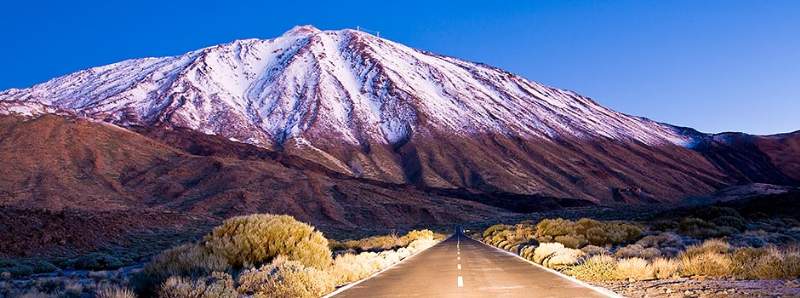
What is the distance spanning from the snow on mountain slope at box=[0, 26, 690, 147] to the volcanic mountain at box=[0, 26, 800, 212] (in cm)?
52

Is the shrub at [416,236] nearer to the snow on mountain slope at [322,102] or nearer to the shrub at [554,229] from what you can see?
the shrub at [554,229]

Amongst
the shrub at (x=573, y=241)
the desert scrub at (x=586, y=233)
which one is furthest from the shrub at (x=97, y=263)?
the desert scrub at (x=586, y=233)

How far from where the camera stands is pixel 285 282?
43.0ft

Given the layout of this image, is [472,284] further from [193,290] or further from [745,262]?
[193,290]

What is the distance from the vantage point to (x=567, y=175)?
134875mm

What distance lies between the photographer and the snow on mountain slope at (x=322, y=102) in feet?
484

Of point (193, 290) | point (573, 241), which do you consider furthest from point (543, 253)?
point (193, 290)

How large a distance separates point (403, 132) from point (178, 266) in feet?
435

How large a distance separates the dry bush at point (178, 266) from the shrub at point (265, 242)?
65cm

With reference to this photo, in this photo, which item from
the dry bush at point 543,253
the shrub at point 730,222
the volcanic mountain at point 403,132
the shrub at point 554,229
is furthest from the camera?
the volcanic mountain at point 403,132

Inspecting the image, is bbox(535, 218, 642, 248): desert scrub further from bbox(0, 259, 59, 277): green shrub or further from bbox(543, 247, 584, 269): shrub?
bbox(0, 259, 59, 277): green shrub

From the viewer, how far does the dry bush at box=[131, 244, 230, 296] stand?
13492mm

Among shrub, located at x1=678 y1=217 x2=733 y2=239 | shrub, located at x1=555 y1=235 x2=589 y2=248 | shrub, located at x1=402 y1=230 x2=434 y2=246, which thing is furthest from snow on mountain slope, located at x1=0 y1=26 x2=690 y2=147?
shrub, located at x1=555 y1=235 x2=589 y2=248

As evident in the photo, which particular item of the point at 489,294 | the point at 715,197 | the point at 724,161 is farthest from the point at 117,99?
the point at 489,294
